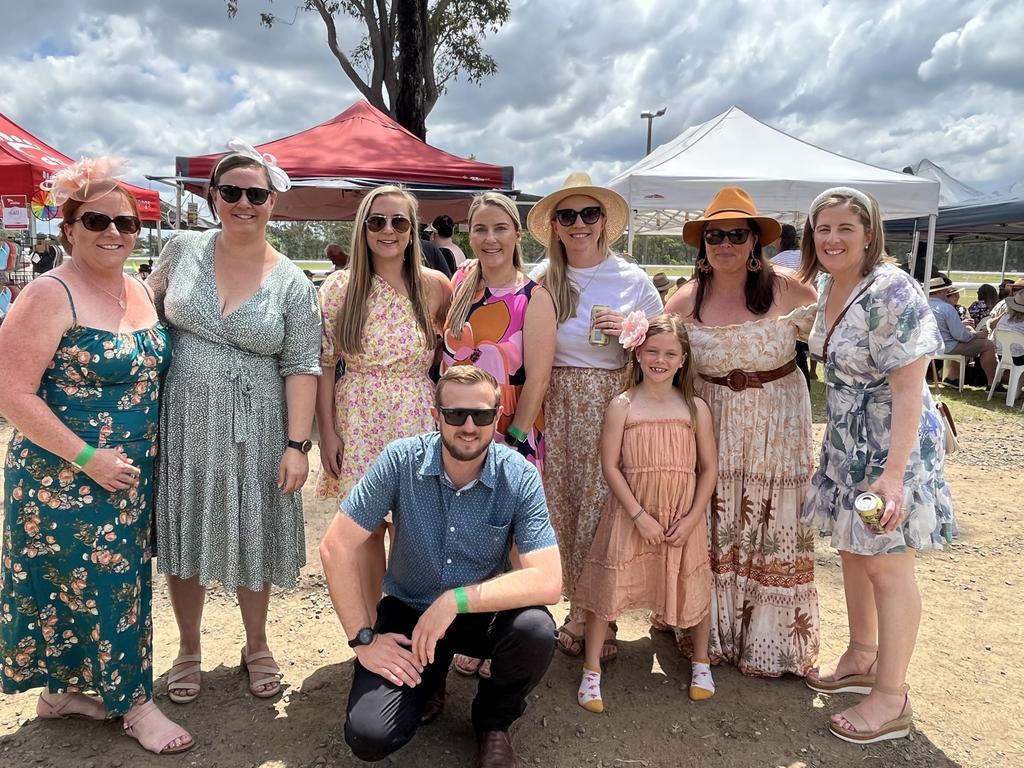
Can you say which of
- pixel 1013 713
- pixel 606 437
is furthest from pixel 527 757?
pixel 1013 713

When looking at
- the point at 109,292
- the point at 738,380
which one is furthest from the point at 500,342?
the point at 109,292

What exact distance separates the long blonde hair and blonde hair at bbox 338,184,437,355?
0.32 ft

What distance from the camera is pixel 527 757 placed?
242 cm

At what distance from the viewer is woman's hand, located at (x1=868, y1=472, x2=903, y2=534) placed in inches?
89.4

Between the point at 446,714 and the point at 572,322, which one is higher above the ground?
the point at 572,322

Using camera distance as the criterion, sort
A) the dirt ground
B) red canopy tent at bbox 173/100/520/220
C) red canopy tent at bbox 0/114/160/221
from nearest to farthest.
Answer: the dirt ground < red canopy tent at bbox 173/100/520/220 < red canopy tent at bbox 0/114/160/221

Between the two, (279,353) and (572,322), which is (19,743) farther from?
(572,322)

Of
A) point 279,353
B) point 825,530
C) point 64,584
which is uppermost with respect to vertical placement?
point 279,353

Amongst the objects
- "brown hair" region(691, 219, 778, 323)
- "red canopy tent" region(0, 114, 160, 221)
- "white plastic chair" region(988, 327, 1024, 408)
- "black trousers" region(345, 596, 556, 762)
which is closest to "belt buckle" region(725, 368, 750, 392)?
"brown hair" region(691, 219, 778, 323)

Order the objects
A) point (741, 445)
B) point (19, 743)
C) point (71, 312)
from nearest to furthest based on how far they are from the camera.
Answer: point (71, 312), point (19, 743), point (741, 445)

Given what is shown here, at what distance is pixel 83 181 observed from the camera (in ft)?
7.20

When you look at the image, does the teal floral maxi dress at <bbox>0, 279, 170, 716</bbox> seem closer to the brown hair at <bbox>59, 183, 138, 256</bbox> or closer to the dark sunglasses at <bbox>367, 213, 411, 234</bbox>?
the brown hair at <bbox>59, 183, 138, 256</bbox>

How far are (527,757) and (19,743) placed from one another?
1.77 meters

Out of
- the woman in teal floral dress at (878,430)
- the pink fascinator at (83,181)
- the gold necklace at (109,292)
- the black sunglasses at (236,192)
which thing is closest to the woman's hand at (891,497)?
the woman in teal floral dress at (878,430)
